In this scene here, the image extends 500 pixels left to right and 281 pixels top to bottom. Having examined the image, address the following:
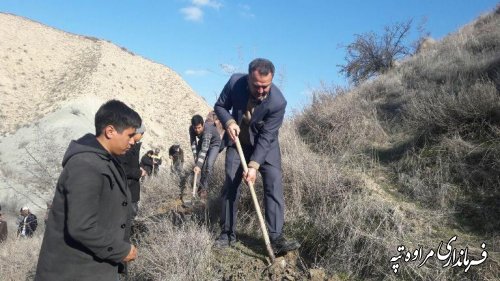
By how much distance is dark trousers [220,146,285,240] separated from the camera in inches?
147

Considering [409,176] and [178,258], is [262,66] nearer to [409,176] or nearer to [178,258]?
[178,258]

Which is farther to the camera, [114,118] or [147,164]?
[147,164]

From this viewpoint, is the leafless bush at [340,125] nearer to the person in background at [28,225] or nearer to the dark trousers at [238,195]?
the dark trousers at [238,195]

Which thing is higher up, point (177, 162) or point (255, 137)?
point (255, 137)

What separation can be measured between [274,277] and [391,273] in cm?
92

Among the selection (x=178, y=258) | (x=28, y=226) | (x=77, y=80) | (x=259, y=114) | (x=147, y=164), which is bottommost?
(x=28, y=226)

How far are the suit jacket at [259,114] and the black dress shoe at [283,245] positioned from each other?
27.8 inches

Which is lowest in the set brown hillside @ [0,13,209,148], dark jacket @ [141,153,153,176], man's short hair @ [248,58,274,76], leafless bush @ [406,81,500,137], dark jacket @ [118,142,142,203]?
dark jacket @ [141,153,153,176]

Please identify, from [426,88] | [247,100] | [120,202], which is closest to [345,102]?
[426,88]

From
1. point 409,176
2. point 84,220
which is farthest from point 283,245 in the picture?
point 84,220

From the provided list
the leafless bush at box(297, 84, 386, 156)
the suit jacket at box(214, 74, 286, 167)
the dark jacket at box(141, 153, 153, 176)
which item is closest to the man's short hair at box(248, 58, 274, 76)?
the suit jacket at box(214, 74, 286, 167)

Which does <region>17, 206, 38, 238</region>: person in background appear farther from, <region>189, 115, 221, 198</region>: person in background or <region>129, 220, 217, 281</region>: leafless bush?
<region>129, 220, 217, 281</region>: leafless bush

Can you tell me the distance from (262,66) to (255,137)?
0.74 m

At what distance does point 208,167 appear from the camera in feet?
20.0
